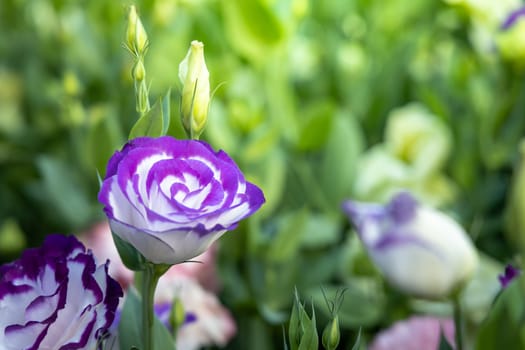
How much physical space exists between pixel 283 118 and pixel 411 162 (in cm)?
11

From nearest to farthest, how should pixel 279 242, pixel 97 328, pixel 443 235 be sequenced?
pixel 97 328 < pixel 443 235 < pixel 279 242

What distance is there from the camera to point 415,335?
44 centimetres

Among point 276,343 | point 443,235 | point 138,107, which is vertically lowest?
point 276,343

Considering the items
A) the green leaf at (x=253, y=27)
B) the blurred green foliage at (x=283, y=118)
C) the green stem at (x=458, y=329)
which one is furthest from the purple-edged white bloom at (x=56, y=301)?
the green leaf at (x=253, y=27)

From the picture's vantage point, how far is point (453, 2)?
0.59m

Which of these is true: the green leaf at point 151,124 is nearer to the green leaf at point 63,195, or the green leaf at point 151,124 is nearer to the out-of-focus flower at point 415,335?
the out-of-focus flower at point 415,335

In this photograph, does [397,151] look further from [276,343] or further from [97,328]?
[97,328]

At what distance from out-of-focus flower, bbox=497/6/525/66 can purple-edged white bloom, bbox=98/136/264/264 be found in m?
0.36

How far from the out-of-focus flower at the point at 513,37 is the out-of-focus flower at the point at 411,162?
0.08 meters

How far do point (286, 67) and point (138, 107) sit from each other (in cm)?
42

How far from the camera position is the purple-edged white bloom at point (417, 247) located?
437mm

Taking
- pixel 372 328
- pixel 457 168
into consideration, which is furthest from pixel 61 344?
pixel 457 168

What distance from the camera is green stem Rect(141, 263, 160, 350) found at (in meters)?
0.26

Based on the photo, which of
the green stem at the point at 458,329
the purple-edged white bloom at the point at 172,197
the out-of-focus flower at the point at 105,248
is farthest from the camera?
the out-of-focus flower at the point at 105,248
